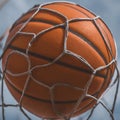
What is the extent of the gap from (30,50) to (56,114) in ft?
2.80

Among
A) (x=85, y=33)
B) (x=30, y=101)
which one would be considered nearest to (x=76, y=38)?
(x=85, y=33)

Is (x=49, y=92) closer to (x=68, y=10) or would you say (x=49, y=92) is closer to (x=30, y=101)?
(x=30, y=101)

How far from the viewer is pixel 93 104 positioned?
634 centimetres

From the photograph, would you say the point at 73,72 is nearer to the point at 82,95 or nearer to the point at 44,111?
the point at 82,95

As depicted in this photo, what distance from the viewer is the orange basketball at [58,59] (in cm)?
571

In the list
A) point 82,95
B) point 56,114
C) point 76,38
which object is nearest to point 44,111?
point 56,114

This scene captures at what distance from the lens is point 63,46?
18.7 ft

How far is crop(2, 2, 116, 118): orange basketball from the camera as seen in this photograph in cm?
571

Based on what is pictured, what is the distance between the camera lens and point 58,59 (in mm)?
5676

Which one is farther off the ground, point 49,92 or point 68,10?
point 68,10

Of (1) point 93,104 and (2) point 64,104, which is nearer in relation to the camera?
(2) point 64,104

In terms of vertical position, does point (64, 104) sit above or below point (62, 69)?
below

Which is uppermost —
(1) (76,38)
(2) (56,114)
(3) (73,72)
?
(1) (76,38)

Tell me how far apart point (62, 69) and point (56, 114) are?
67 centimetres
